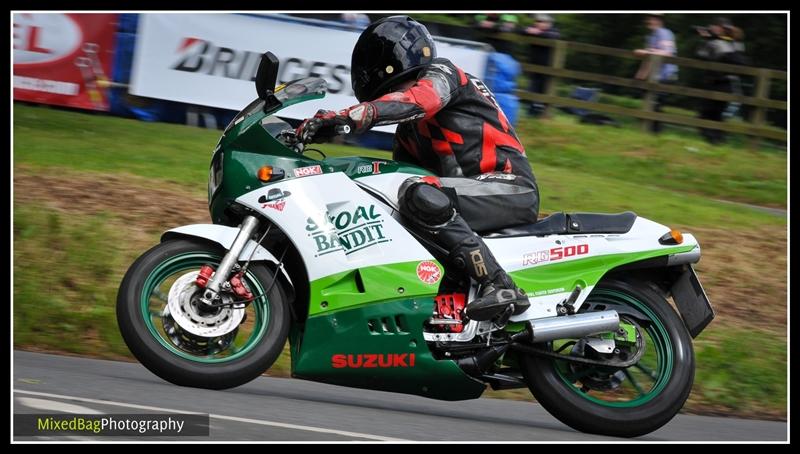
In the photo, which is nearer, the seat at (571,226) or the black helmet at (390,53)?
the black helmet at (390,53)

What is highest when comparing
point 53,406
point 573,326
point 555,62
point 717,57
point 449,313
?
point 573,326

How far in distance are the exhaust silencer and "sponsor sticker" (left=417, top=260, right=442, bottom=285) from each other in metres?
0.54

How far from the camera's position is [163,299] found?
5.54 m

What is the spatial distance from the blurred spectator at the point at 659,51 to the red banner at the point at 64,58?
7.07 metres

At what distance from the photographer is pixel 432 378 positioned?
571 centimetres

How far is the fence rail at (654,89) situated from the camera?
15352 mm

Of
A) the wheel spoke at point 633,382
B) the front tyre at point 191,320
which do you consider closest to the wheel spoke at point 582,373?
the wheel spoke at point 633,382

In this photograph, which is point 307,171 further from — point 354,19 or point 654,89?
point 654,89

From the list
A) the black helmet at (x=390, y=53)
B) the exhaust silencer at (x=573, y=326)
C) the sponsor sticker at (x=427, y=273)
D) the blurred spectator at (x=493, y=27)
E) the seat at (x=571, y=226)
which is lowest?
the blurred spectator at (x=493, y=27)

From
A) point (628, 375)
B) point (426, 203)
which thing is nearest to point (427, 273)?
point (426, 203)

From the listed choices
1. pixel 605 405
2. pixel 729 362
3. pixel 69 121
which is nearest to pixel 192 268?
pixel 605 405

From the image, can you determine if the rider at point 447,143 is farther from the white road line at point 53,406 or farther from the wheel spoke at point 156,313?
the white road line at point 53,406

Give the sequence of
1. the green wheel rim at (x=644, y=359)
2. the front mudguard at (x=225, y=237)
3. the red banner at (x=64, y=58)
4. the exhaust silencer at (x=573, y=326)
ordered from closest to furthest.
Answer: the front mudguard at (x=225, y=237) → the exhaust silencer at (x=573, y=326) → the green wheel rim at (x=644, y=359) → the red banner at (x=64, y=58)

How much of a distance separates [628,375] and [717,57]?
414 inches
